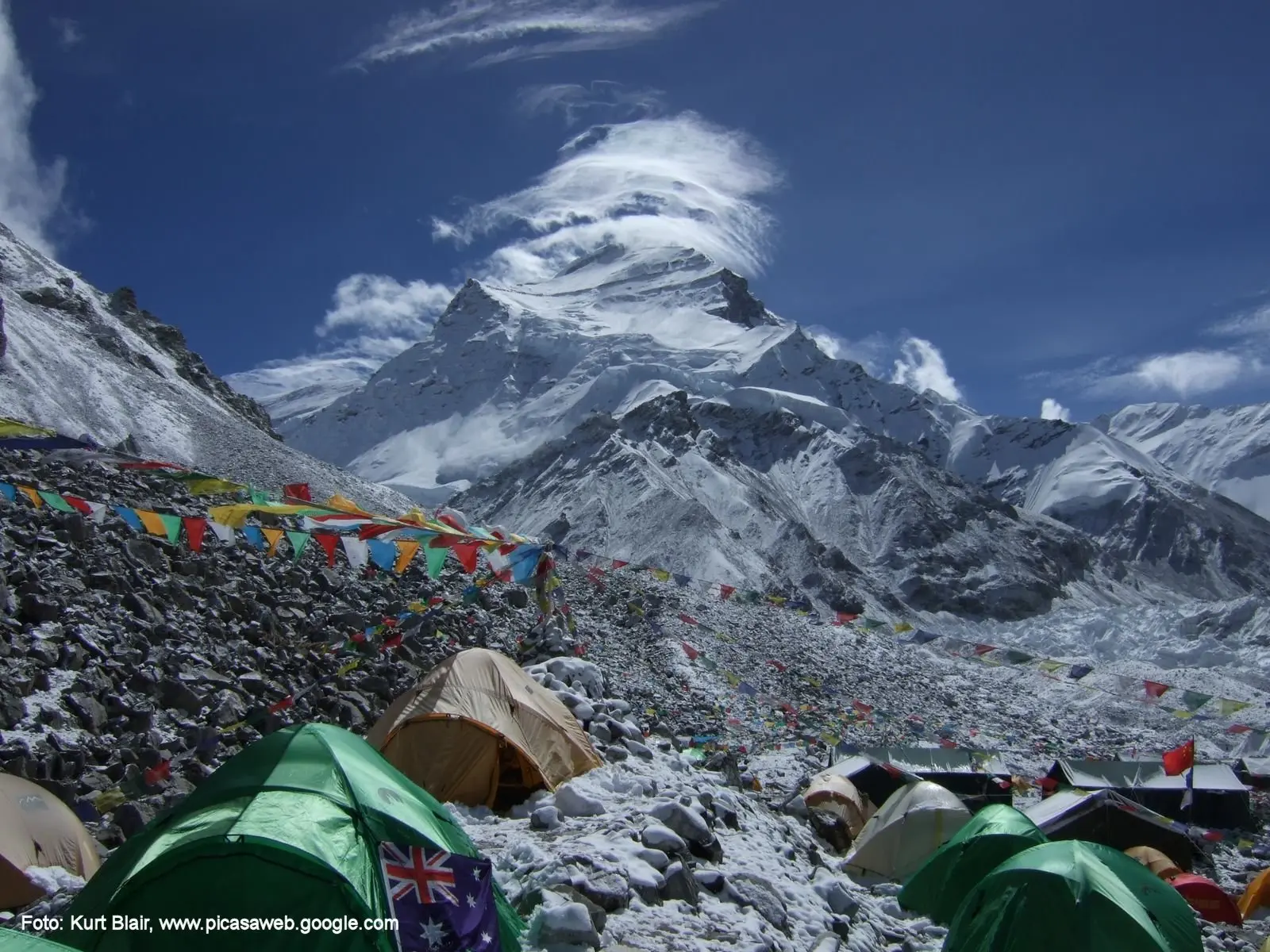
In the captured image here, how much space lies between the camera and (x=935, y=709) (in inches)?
1419

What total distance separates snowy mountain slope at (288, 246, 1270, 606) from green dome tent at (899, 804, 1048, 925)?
63.3 metres

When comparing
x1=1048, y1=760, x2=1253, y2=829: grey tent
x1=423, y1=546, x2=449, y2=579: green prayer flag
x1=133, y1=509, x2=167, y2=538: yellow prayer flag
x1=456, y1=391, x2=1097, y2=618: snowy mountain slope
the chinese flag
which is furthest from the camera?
x1=456, y1=391, x2=1097, y2=618: snowy mountain slope

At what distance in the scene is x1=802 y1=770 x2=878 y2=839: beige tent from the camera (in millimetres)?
17172

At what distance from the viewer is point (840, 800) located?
1761 cm

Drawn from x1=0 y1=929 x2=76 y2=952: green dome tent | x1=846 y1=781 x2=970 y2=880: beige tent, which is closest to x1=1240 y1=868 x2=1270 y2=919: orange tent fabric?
x1=846 y1=781 x2=970 y2=880: beige tent

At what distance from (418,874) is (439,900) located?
0.76 ft

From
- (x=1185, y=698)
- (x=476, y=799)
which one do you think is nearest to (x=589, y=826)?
(x=476, y=799)

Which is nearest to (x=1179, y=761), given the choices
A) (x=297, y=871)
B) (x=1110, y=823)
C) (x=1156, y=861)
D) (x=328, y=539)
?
(x=1110, y=823)

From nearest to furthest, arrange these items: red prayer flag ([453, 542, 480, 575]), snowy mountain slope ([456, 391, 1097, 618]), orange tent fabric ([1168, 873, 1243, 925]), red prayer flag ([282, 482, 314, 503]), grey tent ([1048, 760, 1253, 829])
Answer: orange tent fabric ([1168, 873, 1243, 925])
red prayer flag ([453, 542, 480, 575])
red prayer flag ([282, 482, 314, 503])
grey tent ([1048, 760, 1253, 829])
snowy mountain slope ([456, 391, 1097, 618])

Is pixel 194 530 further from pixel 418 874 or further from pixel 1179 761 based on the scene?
pixel 1179 761

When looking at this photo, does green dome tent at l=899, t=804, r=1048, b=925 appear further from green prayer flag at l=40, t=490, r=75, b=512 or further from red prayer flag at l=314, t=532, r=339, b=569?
green prayer flag at l=40, t=490, r=75, b=512

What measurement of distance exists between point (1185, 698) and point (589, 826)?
59.8 ft

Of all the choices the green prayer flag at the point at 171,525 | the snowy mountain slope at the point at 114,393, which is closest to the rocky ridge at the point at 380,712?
the green prayer flag at the point at 171,525

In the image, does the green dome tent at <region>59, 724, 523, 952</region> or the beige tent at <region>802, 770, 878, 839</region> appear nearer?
the green dome tent at <region>59, 724, 523, 952</region>
